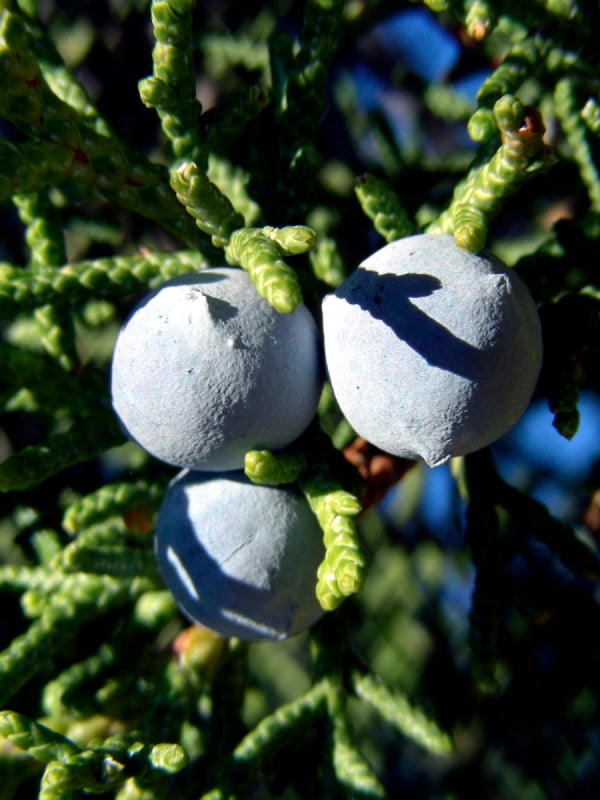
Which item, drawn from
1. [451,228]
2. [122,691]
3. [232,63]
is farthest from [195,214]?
[122,691]

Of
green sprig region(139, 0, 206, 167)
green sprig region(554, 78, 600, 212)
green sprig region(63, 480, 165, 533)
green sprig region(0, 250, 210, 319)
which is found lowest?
green sprig region(63, 480, 165, 533)

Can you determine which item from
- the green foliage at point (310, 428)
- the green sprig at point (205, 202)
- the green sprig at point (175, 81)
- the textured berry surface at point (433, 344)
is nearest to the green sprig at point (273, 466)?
the green foliage at point (310, 428)

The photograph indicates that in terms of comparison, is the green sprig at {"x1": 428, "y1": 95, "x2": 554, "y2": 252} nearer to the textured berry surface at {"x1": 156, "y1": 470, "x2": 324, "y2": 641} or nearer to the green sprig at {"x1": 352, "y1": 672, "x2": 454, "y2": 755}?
the textured berry surface at {"x1": 156, "y1": 470, "x2": 324, "y2": 641}

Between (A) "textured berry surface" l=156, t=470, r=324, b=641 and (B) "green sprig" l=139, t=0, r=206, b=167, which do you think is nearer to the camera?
(B) "green sprig" l=139, t=0, r=206, b=167

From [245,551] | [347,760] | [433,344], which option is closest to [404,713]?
[347,760]

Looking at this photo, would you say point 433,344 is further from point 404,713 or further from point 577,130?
point 404,713

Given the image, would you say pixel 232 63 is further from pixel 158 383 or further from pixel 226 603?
pixel 226 603

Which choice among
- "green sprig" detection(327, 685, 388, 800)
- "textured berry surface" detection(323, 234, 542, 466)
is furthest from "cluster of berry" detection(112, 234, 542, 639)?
"green sprig" detection(327, 685, 388, 800)
